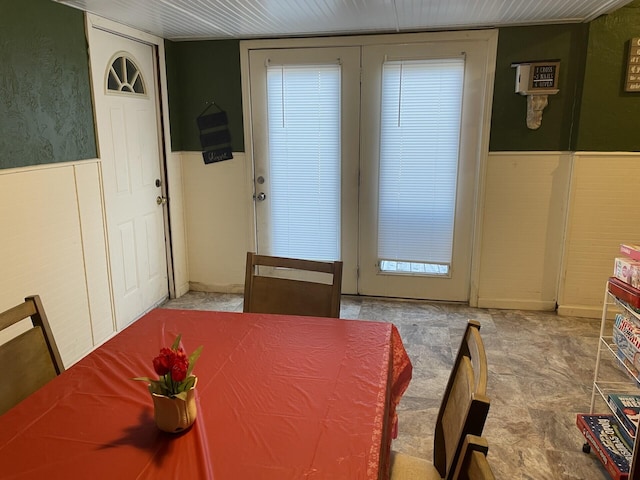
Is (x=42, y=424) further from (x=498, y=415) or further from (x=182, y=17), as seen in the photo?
(x=182, y=17)

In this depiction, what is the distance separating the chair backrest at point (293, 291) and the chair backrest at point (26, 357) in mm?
809

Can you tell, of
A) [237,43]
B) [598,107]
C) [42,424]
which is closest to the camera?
[42,424]

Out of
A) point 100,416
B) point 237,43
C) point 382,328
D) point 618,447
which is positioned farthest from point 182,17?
point 618,447

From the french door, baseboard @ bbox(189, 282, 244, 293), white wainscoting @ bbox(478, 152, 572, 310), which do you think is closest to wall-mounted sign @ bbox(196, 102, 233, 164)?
the french door

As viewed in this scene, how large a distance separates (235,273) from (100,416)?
3082 mm

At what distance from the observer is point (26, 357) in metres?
1.60

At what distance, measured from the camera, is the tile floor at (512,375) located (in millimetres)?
2262

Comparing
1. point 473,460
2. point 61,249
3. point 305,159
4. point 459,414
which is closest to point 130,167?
point 61,249

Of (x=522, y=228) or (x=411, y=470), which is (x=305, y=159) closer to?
(x=522, y=228)

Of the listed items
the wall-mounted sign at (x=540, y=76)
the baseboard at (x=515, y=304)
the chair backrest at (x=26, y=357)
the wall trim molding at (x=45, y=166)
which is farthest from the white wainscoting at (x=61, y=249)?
the wall-mounted sign at (x=540, y=76)

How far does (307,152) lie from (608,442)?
282 cm

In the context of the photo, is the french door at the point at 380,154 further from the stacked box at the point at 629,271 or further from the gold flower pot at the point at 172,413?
the gold flower pot at the point at 172,413

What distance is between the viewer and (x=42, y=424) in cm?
131

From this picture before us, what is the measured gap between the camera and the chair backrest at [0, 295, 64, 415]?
1.52 metres
